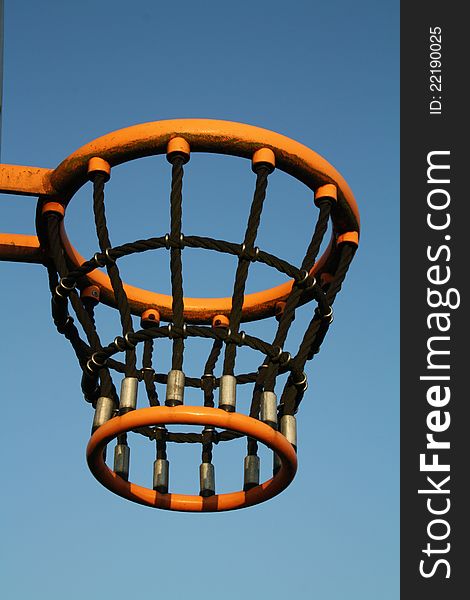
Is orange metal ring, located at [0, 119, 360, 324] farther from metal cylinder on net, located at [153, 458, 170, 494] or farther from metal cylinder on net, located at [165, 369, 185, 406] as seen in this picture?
metal cylinder on net, located at [165, 369, 185, 406]

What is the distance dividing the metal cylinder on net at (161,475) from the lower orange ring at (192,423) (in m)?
0.05

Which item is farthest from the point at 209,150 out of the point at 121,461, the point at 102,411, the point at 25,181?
the point at 121,461

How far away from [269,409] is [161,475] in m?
0.92

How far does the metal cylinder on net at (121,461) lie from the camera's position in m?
8.59

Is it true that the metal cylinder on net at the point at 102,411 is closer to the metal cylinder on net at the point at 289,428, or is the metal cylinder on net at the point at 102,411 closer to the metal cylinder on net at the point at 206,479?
the metal cylinder on net at the point at 206,479

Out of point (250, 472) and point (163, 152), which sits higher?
point (163, 152)

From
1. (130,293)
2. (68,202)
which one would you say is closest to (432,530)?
(130,293)

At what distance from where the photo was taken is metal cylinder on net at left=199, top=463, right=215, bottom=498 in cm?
879

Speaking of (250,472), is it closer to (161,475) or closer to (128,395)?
(161,475)

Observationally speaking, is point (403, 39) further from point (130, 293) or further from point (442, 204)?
point (130, 293)

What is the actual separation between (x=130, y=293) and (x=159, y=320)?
0.85 ft

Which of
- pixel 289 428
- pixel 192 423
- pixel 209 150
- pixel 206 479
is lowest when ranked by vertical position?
pixel 206 479

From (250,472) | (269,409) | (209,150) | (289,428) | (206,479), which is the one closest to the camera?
(269,409)

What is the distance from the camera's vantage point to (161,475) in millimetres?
8828
